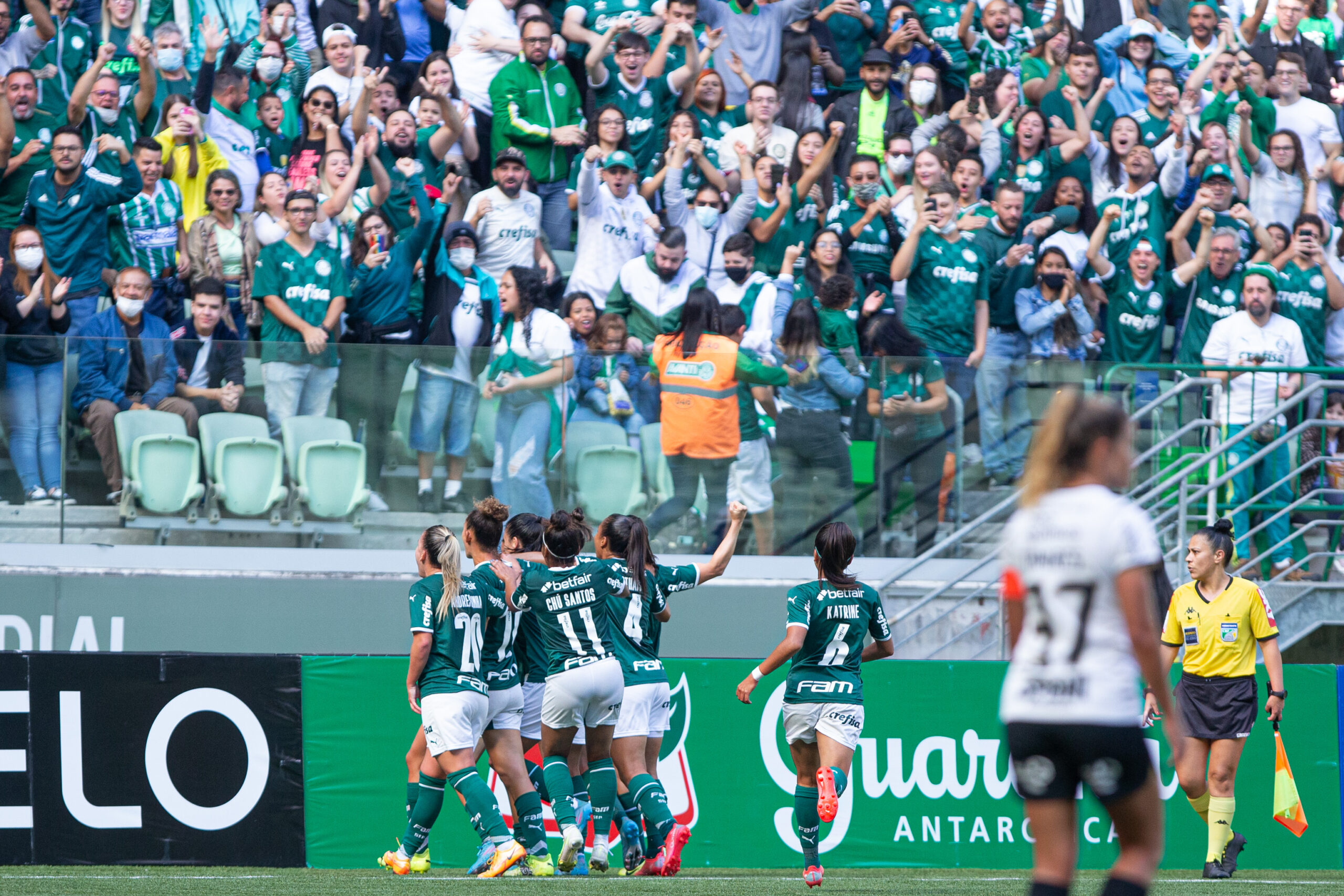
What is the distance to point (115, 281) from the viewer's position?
39.2 ft

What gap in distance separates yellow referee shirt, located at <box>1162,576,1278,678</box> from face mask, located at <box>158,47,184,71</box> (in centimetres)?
Answer: 891

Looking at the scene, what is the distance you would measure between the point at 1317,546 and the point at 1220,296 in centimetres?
231

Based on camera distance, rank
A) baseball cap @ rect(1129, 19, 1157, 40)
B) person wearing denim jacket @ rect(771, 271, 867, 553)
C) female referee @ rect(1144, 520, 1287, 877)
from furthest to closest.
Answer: baseball cap @ rect(1129, 19, 1157, 40)
person wearing denim jacket @ rect(771, 271, 867, 553)
female referee @ rect(1144, 520, 1287, 877)

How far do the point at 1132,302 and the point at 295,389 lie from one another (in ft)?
23.2

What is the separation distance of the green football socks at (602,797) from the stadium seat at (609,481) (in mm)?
2823

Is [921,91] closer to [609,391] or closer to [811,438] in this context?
[811,438]

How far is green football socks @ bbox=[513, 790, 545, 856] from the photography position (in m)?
9.27

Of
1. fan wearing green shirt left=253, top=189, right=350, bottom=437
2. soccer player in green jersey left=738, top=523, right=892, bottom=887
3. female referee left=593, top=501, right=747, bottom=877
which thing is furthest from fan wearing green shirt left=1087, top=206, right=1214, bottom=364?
fan wearing green shirt left=253, top=189, right=350, bottom=437

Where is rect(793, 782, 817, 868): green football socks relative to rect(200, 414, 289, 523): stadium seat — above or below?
below

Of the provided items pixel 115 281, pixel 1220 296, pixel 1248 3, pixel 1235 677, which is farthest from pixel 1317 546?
pixel 115 281

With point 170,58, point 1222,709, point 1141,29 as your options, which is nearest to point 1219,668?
point 1222,709

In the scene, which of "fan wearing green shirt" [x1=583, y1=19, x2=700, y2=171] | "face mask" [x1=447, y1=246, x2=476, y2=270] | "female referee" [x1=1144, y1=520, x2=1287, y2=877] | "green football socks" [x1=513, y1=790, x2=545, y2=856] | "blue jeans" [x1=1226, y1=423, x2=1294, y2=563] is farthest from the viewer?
"fan wearing green shirt" [x1=583, y1=19, x2=700, y2=171]

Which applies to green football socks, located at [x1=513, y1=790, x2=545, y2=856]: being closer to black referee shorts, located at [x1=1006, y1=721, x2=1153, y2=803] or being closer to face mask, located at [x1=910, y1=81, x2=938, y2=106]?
black referee shorts, located at [x1=1006, y1=721, x2=1153, y2=803]

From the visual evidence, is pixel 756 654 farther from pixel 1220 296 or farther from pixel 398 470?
pixel 1220 296
